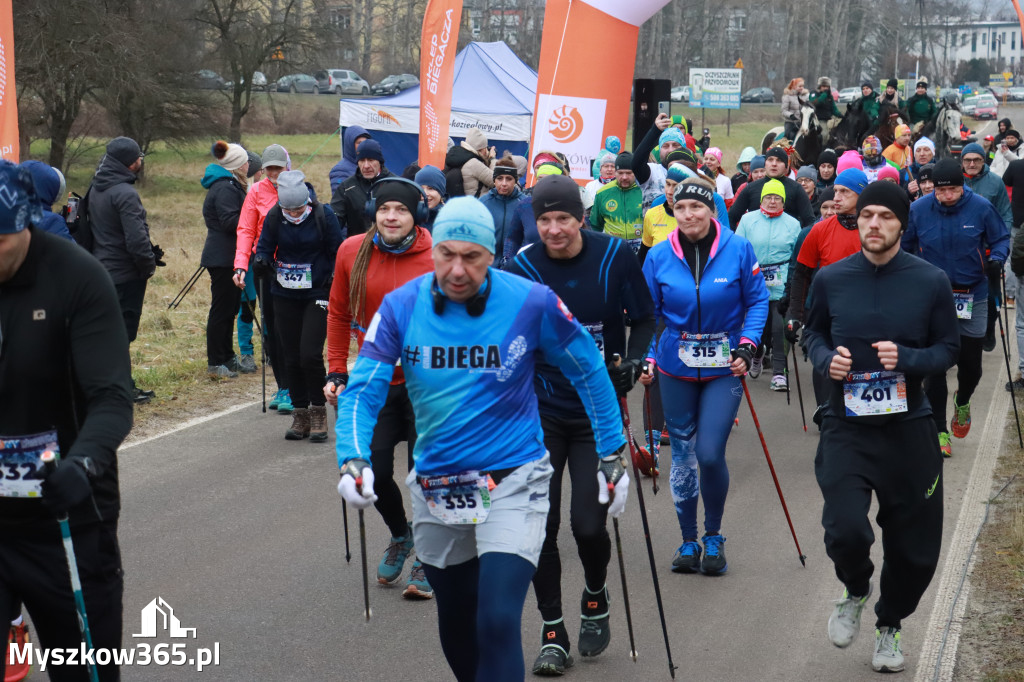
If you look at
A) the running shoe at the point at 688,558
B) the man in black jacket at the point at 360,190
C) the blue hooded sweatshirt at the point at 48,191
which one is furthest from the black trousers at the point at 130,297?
the running shoe at the point at 688,558

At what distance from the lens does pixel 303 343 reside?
920 centimetres

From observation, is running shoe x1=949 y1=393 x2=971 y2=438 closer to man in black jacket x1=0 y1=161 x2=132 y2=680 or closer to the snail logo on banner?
the snail logo on banner

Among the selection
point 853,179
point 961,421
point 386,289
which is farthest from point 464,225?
point 961,421

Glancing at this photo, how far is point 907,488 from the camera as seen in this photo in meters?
5.10

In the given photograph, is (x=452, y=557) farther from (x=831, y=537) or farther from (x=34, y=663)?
(x=34, y=663)

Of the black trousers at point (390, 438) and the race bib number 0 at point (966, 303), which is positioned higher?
the race bib number 0 at point (966, 303)

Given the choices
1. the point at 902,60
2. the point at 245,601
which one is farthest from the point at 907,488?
the point at 902,60

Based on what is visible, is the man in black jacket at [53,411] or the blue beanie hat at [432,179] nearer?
the man in black jacket at [53,411]

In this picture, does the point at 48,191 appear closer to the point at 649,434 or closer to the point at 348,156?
the point at 649,434

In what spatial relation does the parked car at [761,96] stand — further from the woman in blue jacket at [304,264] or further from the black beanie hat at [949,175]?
the woman in blue jacket at [304,264]

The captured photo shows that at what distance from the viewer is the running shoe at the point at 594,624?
547 centimetres

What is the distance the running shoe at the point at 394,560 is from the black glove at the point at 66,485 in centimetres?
320

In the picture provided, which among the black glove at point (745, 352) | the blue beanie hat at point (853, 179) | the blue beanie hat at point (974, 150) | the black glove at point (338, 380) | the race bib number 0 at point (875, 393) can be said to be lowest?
the black glove at point (338, 380)

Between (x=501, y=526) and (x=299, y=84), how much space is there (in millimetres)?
66557
